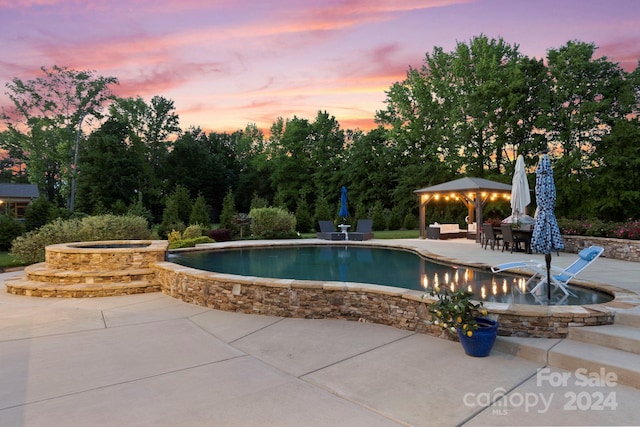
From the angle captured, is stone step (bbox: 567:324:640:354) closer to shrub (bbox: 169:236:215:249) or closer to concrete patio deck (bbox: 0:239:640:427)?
concrete patio deck (bbox: 0:239:640:427)

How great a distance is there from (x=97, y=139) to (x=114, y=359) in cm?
3138

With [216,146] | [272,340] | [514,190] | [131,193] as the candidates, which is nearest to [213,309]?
[272,340]

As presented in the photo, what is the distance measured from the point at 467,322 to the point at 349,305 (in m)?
1.84

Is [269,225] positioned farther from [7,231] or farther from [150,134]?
[150,134]

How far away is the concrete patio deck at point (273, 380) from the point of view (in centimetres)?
268

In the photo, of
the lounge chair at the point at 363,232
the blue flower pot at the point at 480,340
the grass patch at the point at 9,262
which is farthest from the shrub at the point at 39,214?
the blue flower pot at the point at 480,340

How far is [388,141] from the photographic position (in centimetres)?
3266

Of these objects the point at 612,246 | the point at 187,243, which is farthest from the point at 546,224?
the point at 187,243

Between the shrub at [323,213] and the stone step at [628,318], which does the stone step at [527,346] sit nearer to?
the stone step at [628,318]

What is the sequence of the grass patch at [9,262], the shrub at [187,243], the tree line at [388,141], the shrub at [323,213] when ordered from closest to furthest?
the grass patch at [9,262] → the shrub at [187,243] → the tree line at [388,141] → the shrub at [323,213]

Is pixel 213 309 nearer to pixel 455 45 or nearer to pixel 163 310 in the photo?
pixel 163 310

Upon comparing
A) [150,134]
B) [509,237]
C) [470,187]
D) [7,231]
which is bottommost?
[509,237]

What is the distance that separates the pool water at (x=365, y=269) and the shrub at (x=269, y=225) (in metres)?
2.86

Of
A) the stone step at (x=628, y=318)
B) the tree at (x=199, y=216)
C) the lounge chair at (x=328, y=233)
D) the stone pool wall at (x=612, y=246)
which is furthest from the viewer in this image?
the tree at (x=199, y=216)
